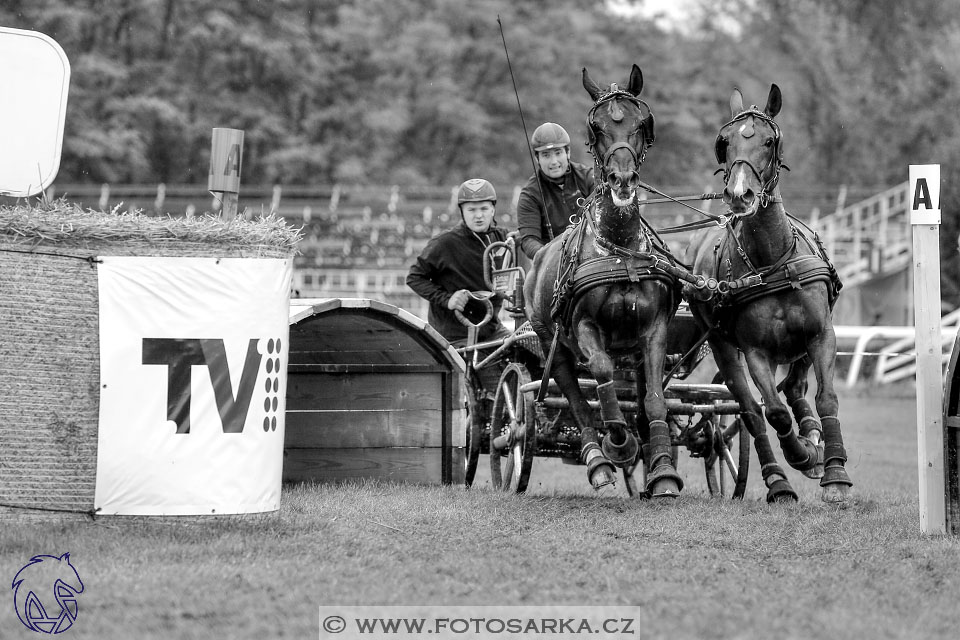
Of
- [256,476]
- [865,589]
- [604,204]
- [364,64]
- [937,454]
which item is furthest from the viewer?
[364,64]

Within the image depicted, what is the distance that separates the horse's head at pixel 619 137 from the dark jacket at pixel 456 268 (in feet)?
9.48

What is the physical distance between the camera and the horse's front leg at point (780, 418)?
7273 mm

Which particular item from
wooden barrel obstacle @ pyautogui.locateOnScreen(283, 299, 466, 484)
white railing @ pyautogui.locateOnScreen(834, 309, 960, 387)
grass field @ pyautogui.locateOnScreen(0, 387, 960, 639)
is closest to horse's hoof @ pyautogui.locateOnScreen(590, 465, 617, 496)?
grass field @ pyautogui.locateOnScreen(0, 387, 960, 639)

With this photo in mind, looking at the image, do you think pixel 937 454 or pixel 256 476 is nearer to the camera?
pixel 256 476

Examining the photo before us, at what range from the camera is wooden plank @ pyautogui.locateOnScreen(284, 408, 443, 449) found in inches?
346

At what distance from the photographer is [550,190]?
9125mm

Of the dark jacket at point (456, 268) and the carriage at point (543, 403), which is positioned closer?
the carriage at point (543, 403)

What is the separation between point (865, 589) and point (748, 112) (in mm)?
3151

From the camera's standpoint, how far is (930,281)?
636 cm

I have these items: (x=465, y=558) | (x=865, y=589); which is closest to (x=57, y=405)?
(x=465, y=558)

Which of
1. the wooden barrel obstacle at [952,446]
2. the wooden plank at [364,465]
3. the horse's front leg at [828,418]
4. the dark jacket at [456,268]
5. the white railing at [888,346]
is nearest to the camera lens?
the wooden barrel obstacle at [952,446]

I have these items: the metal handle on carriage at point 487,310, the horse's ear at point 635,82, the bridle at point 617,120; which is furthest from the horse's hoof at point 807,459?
the metal handle on carriage at point 487,310

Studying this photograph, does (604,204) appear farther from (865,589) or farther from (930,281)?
(865,589)

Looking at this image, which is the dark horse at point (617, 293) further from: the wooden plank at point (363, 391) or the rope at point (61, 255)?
the rope at point (61, 255)
